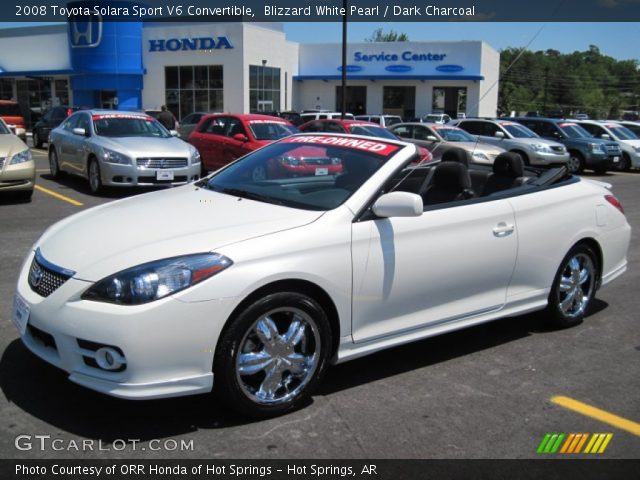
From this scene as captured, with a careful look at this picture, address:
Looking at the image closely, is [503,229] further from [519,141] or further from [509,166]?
[519,141]

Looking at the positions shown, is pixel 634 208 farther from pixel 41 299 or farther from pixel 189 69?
pixel 189 69

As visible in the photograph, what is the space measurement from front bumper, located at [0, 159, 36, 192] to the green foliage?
5844 centimetres

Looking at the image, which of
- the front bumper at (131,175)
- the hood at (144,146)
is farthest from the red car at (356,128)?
the front bumper at (131,175)

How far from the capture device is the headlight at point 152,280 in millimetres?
3209

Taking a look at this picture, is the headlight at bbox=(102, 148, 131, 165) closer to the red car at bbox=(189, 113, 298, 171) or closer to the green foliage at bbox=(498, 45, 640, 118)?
the red car at bbox=(189, 113, 298, 171)

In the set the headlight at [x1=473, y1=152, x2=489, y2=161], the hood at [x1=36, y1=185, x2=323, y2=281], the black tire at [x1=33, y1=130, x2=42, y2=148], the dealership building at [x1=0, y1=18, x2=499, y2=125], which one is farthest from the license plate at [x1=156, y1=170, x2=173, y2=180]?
the dealership building at [x1=0, y1=18, x2=499, y2=125]

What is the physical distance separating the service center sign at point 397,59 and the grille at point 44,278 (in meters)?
40.4

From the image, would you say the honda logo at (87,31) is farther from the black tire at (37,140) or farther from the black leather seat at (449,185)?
the black leather seat at (449,185)

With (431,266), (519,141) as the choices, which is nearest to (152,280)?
(431,266)

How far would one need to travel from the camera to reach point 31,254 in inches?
157

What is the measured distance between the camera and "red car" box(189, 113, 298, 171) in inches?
532

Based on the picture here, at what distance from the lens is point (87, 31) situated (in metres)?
37.3

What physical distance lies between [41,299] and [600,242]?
14.3 feet
